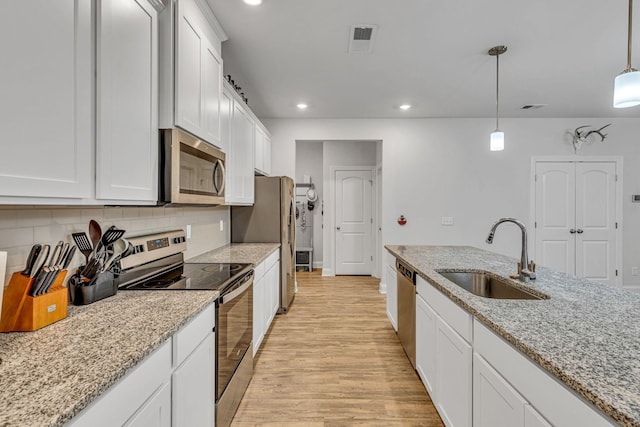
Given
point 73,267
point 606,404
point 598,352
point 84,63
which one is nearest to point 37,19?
point 84,63

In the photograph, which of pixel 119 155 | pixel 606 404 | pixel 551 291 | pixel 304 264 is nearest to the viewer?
pixel 606 404

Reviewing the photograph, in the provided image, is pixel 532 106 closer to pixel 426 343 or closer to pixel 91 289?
pixel 426 343

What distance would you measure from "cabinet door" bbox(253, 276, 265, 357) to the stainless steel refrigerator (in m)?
0.95

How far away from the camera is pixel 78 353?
0.89 metres

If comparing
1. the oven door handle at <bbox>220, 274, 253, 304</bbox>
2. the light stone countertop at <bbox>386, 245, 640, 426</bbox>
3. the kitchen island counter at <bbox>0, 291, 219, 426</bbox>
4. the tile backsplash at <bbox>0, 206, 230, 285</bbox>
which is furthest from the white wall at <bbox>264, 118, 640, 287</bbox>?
the kitchen island counter at <bbox>0, 291, 219, 426</bbox>

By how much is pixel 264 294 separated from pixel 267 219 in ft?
3.56

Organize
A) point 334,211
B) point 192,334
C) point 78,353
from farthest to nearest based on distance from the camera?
point 334,211, point 192,334, point 78,353

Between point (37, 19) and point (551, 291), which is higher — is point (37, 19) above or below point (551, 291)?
above

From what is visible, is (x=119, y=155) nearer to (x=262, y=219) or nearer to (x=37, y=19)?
(x=37, y=19)

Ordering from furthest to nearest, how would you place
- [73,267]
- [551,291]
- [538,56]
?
1. [538,56]
2. [551,291]
3. [73,267]

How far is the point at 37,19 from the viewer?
88 centimetres

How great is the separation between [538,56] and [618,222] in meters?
3.50

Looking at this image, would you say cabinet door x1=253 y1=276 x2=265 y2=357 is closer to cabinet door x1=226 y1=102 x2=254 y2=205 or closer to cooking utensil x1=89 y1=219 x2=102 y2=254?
cabinet door x1=226 y1=102 x2=254 y2=205

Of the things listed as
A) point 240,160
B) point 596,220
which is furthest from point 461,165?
point 240,160
